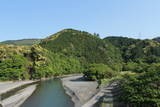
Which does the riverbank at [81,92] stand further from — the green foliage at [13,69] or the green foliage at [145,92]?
the green foliage at [13,69]

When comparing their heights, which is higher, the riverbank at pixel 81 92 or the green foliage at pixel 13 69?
the green foliage at pixel 13 69

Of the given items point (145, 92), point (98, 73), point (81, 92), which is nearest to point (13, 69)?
point (98, 73)

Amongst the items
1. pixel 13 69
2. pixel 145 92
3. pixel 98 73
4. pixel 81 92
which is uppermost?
pixel 13 69

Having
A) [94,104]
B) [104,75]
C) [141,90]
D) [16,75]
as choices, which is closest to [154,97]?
[141,90]

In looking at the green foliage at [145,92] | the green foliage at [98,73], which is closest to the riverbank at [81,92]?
the green foliage at [145,92]

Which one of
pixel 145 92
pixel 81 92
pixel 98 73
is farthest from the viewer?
pixel 98 73

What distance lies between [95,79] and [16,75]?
148 ft

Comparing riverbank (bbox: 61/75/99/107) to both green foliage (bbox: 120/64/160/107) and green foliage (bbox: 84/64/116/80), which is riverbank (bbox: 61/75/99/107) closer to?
green foliage (bbox: 120/64/160/107)

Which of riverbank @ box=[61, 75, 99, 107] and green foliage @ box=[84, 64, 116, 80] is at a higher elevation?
green foliage @ box=[84, 64, 116, 80]

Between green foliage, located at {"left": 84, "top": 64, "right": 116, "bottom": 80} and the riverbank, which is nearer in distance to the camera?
the riverbank

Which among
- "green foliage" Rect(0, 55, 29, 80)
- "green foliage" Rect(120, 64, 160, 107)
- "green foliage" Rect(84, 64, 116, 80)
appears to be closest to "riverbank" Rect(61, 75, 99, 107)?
"green foliage" Rect(120, 64, 160, 107)

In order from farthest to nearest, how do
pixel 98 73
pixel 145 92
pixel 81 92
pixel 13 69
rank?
pixel 13 69 < pixel 98 73 < pixel 81 92 < pixel 145 92

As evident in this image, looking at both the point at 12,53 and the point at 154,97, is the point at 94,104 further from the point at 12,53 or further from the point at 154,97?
the point at 12,53

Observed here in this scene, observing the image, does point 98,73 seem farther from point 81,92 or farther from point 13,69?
point 13,69
